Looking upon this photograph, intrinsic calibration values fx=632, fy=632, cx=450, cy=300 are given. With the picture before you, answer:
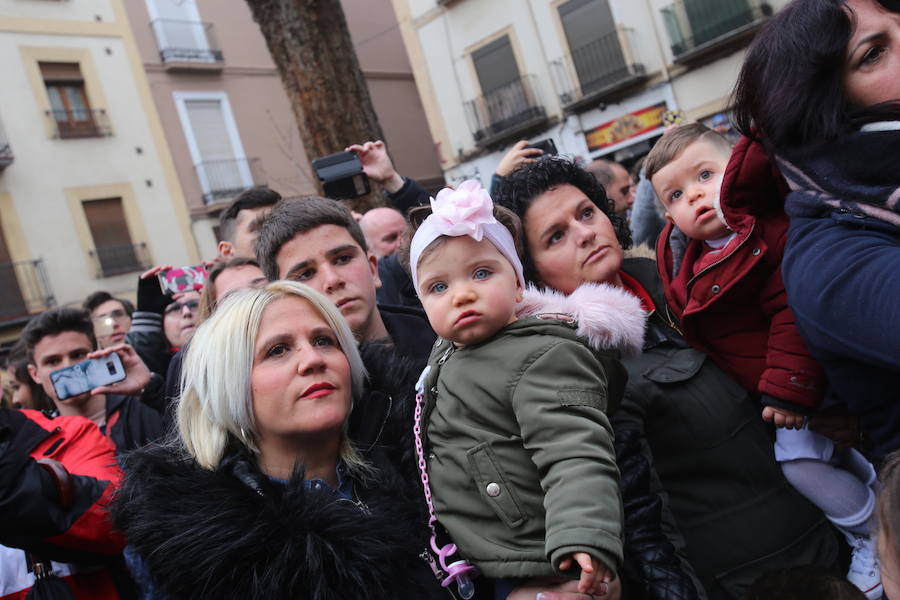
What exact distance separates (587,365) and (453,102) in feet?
55.5

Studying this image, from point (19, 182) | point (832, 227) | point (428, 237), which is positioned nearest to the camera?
point (832, 227)

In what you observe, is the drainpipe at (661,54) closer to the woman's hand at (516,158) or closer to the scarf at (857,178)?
the woman's hand at (516,158)

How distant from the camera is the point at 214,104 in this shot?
58.7 feet

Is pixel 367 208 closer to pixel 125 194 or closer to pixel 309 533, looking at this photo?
pixel 309 533

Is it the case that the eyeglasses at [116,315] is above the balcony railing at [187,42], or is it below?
below

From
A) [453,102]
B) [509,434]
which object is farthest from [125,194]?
[509,434]

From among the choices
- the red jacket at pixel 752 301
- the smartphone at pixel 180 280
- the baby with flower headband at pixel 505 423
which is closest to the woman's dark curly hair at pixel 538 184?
the baby with flower headband at pixel 505 423

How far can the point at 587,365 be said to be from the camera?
1.48m

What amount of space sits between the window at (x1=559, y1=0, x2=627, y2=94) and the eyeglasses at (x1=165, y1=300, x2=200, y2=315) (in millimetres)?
13492

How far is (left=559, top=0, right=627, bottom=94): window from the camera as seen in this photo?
14.9 m

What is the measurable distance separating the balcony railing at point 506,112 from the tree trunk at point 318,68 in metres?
12.7

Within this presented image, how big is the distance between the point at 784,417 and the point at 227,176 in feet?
58.2

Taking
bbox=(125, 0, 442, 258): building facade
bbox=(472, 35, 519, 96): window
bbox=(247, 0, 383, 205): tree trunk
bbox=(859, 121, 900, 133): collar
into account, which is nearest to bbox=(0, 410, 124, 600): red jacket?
bbox=(859, 121, 900, 133): collar

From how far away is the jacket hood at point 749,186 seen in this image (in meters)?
1.63
